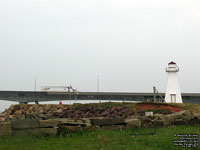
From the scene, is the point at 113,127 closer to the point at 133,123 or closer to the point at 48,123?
the point at 133,123

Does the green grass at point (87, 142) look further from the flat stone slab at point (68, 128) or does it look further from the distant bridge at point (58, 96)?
the distant bridge at point (58, 96)

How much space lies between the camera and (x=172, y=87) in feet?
140

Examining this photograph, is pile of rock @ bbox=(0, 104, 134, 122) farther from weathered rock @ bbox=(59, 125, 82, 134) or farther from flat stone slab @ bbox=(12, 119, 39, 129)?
flat stone slab @ bbox=(12, 119, 39, 129)

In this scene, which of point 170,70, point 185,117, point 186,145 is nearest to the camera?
point 186,145

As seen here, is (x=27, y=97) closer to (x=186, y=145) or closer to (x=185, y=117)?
(x=185, y=117)

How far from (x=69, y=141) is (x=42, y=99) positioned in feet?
214

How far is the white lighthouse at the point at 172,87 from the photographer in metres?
42.5

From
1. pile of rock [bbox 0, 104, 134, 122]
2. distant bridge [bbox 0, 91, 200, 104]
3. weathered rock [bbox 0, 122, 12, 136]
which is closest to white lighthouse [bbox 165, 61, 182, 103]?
pile of rock [bbox 0, 104, 134, 122]

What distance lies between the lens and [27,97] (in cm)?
7475

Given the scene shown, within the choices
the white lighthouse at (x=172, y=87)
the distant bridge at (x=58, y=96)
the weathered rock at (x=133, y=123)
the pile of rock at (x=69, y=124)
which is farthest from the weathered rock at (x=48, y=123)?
the distant bridge at (x=58, y=96)

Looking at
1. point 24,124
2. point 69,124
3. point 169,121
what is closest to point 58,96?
point 169,121

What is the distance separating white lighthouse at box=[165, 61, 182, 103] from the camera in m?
42.5

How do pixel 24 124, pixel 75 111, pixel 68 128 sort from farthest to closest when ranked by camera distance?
pixel 75 111 → pixel 68 128 → pixel 24 124

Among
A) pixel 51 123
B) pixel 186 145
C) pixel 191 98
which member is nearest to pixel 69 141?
pixel 51 123
